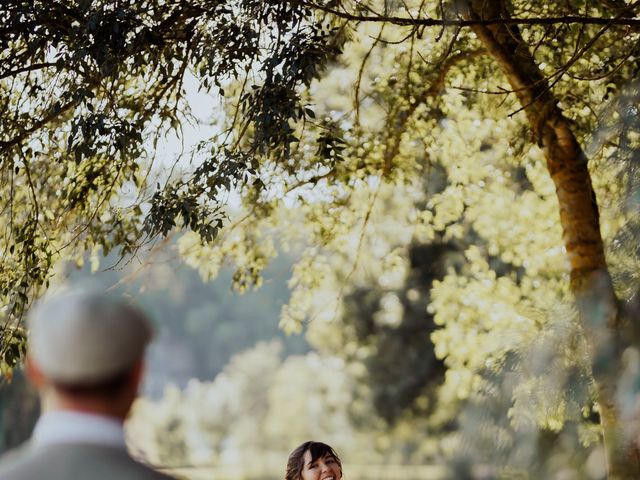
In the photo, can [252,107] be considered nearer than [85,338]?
No

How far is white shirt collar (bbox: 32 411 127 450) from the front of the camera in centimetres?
181

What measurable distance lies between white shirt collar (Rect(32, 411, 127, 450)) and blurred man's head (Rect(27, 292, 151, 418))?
0.01 m

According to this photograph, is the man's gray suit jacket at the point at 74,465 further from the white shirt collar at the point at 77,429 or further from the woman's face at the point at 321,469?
the woman's face at the point at 321,469

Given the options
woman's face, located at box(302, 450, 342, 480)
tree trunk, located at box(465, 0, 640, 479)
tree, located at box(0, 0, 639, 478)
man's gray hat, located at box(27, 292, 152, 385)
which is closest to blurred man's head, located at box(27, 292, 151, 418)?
man's gray hat, located at box(27, 292, 152, 385)

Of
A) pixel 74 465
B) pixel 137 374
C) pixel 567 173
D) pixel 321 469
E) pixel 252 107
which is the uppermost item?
pixel 252 107

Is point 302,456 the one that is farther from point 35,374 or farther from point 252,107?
point 35,374

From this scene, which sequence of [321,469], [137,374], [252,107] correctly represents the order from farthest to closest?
[252,107] < [321,469] < [137,374]

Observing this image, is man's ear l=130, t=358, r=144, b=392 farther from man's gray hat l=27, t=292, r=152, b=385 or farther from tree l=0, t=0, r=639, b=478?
tree l=0, t=0, r=639, b=478

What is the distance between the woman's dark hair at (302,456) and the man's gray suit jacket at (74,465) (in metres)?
3.79

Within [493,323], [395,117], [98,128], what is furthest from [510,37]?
[493,323]

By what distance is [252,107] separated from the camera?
625 cm

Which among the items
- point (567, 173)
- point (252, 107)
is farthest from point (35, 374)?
point (567, 173)

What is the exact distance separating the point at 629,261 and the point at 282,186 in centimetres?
323

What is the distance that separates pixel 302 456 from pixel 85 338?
3.92 metres
